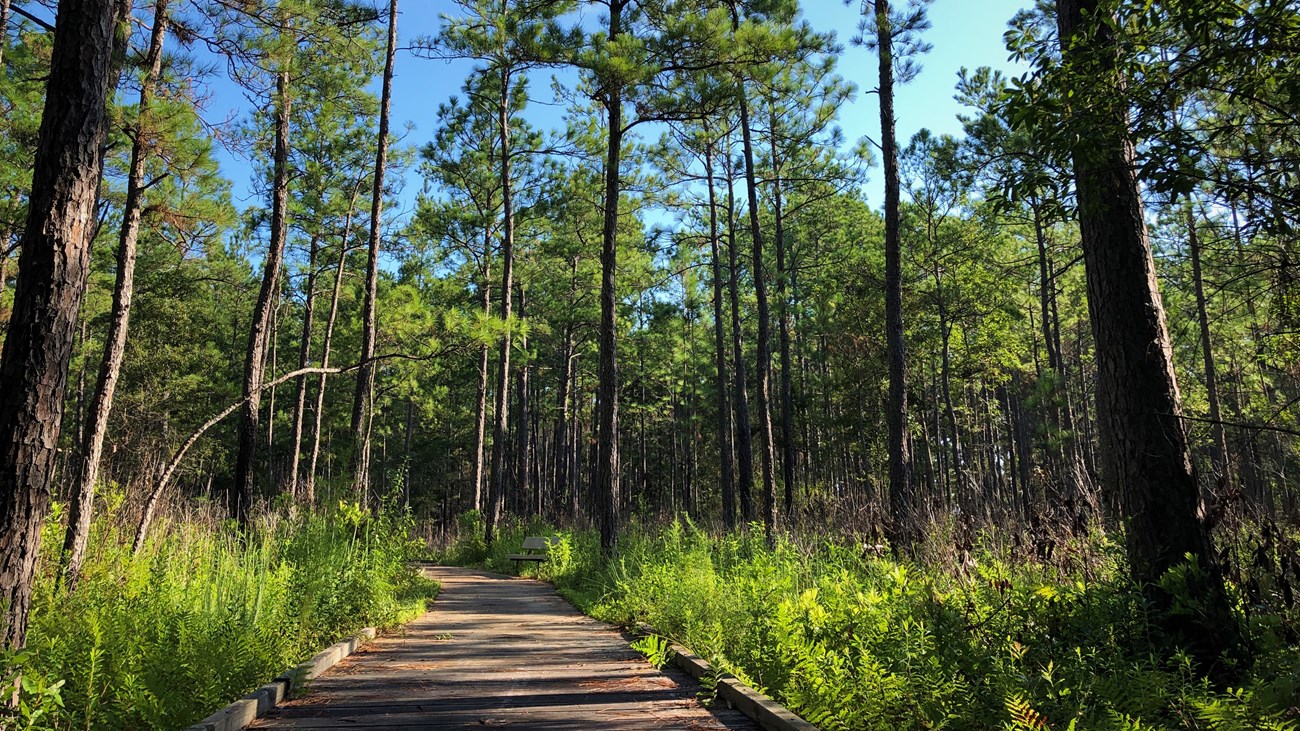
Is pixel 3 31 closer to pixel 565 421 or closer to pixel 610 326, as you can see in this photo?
pixel 610 326

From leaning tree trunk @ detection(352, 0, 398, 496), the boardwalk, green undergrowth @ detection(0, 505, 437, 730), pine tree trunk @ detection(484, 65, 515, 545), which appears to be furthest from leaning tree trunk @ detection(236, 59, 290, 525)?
pine tree trunk @ detection(484, 65, 515, 545)

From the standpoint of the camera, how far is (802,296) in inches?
1176

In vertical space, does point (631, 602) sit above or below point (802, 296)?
below

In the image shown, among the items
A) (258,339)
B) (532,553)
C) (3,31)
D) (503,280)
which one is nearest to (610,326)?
(258,339)

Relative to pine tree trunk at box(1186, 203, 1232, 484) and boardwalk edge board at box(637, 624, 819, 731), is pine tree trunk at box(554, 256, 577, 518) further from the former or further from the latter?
boardwalk edge board at box(637, 624, 819, 731)

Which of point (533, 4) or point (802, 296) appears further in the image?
point (802, 296)

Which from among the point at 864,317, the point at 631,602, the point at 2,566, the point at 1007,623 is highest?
the point at 864,317

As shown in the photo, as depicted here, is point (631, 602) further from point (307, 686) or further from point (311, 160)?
point (311, 160)

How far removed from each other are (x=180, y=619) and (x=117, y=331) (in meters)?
4.74

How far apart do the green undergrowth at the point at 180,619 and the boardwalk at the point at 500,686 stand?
0.40 m

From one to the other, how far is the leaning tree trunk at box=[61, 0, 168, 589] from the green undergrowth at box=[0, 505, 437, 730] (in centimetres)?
23

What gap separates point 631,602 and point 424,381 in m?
31.7

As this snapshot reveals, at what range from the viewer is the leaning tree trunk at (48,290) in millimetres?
3375

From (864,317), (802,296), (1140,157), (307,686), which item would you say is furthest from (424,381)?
(1140,157)
